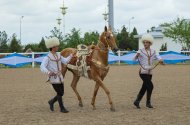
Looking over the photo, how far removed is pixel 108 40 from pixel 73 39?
46377 mm

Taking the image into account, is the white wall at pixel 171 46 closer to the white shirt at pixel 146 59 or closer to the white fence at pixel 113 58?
the white fence at pixel 113 58

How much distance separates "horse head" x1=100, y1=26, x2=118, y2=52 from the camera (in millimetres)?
11372

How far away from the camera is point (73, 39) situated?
189ft

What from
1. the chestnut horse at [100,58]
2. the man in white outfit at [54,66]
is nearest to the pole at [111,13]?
the chestnut horse at [100,58]

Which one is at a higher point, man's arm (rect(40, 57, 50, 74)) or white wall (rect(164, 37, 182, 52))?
white wall (rect(164, 37, 182, 52))

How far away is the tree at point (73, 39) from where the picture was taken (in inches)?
2225

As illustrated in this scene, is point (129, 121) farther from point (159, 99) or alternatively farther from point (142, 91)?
point (159, 99)

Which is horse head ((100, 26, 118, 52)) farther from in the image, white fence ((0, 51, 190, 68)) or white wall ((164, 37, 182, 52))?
white wall ((164, 37, 182, 52))

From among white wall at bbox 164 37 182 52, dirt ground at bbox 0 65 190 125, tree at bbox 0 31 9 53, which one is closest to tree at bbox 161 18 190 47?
white wall at bbox 164 37 182 52

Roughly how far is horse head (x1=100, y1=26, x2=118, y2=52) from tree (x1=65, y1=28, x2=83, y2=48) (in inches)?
1732

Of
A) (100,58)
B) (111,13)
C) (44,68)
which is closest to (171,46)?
(111,13)

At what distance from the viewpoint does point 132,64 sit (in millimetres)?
37625

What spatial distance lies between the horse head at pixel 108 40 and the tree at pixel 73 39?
43982mm

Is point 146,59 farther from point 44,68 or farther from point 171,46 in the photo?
point 171,46
